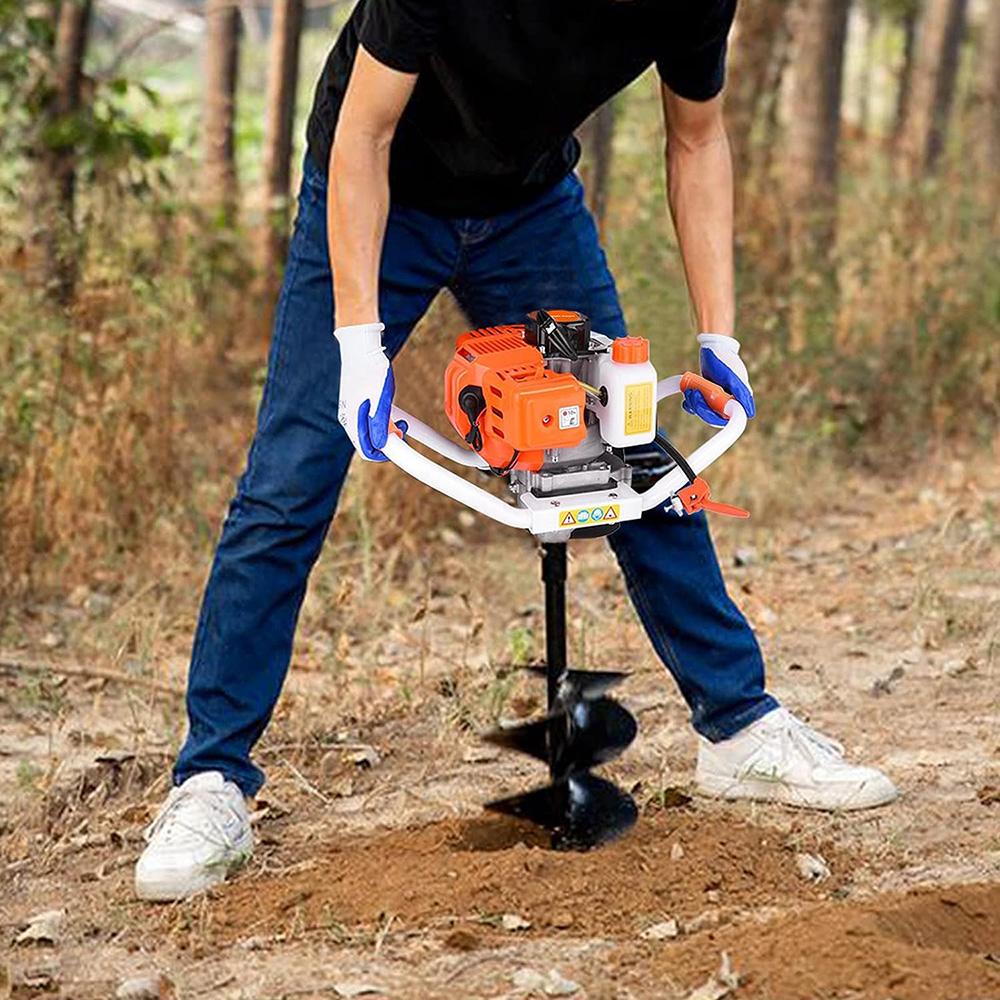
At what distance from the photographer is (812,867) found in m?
3.54

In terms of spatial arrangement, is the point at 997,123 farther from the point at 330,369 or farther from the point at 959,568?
the point at 330,369

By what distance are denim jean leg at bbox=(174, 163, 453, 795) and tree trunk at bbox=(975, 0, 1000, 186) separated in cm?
562

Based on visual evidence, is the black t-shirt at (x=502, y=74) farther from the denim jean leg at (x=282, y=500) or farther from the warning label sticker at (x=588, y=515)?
the warning label sticker at (x=588, y=515)

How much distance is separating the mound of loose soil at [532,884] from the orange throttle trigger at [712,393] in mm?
835

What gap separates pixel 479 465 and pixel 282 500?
46 centimetres

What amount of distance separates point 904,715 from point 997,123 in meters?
6.83

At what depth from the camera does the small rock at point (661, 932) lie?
3242 millimetres

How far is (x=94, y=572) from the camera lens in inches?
224

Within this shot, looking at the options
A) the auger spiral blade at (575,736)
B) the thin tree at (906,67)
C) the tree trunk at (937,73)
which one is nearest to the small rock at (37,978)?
the auger spiral blade at (575,736)

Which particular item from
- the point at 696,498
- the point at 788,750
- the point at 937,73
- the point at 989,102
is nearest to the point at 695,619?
the point at 788,750

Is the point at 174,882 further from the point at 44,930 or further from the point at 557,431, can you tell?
the point at 557,431

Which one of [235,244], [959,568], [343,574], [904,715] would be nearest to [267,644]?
[904,715]

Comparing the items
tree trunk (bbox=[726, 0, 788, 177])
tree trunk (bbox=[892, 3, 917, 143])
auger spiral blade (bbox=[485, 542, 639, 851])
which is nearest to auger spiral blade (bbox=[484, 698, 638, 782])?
auger spiral blade (bbox=[485, 542, 639, 851])

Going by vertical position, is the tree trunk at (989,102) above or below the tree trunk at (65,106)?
above
